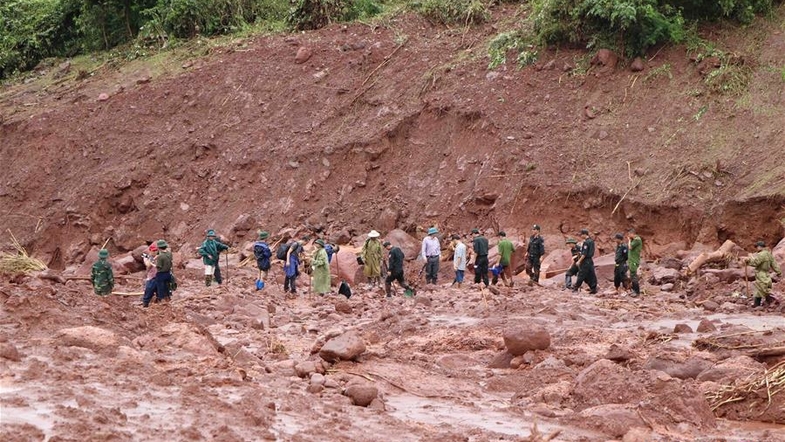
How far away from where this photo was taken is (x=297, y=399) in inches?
361

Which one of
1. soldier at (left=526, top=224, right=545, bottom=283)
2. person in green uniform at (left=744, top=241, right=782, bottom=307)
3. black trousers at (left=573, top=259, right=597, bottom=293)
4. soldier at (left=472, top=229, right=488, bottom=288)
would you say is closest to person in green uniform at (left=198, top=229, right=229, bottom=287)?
soldier at (left=472, top=229, right=488, bottom=288)

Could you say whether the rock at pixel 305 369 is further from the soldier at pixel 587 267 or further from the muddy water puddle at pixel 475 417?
the soldier at pixel 587 267

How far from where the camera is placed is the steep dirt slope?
2305cm

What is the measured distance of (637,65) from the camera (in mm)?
25641

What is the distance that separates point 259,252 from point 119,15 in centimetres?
1622

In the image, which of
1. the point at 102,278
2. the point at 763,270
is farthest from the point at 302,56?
the point at 763,270

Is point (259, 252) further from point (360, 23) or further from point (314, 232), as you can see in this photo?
point (360, 23)

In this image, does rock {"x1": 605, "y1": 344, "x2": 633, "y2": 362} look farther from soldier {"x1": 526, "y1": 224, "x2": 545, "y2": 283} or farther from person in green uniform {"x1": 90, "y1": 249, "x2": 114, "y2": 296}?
soldier {"x1": 526, "y1": 224, "x2": 545, "y2": 283}

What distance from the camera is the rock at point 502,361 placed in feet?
40.0

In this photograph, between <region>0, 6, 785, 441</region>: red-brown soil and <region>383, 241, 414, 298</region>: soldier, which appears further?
<region>383, 241, 414, 298</region>: soldier

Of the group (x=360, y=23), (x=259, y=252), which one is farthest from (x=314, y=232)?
(x=360, y=23)

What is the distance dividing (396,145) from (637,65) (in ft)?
19.6

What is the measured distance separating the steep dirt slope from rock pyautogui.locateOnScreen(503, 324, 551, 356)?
10391 mm

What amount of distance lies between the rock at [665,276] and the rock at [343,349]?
9.58 m
